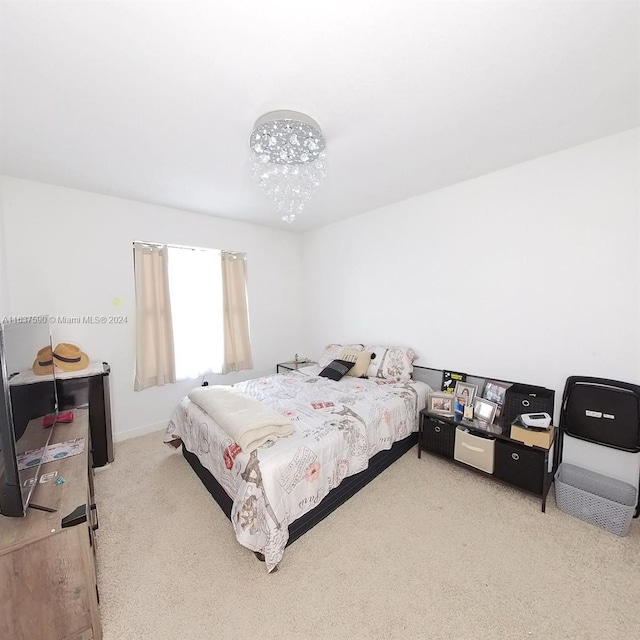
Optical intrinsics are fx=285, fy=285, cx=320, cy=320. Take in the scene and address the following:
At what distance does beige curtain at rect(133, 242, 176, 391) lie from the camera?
3062 mm

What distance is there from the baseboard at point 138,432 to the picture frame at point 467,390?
10.6ft

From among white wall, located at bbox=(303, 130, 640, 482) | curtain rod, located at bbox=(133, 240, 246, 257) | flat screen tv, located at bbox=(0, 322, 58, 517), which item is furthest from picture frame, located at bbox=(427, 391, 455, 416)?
curtain rod, located at bbox=(133, 240, 246, 257)

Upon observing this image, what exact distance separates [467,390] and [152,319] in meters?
3.31

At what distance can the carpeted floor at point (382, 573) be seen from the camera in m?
1.31

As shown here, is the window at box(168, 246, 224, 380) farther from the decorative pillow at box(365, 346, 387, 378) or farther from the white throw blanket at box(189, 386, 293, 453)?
the decorative pillow at box(365, 346, 387, 378)

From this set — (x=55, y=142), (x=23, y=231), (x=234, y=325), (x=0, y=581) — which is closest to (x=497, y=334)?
(x=234, y=325)

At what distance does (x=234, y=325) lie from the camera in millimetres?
3793

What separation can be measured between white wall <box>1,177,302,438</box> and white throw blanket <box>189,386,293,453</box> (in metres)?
1.31

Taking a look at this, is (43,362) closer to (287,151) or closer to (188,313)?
(188,313)

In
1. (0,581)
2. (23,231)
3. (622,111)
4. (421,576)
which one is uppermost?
(622,111)

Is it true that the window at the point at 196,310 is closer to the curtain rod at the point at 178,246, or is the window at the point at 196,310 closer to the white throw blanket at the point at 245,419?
the curtain rod at the point at 178,246

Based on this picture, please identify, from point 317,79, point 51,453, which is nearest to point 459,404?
point 317,79

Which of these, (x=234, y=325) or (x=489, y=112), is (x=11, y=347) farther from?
(x=489, y=112)

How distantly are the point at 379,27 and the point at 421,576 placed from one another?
8.56ft
